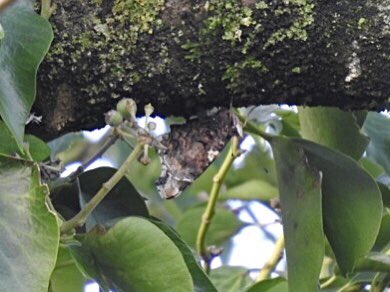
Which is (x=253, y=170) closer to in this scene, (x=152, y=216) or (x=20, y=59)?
(x=152, y=216)

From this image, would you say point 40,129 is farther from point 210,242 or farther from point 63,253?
point 210,242

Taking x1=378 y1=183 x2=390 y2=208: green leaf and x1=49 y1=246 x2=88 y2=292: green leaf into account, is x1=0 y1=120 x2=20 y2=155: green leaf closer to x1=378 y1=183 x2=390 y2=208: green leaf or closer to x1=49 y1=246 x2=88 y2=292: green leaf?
x1=49 y1=246 x2=88 y2=292: green leaf

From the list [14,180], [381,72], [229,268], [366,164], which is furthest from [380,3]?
[366,164]

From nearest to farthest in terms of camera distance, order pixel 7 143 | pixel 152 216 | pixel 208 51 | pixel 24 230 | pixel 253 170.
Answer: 1. pixel 24 230
2. pixel 7 143
3. pixel 208 51
4. pixel 152 216
5. pixel 253 170

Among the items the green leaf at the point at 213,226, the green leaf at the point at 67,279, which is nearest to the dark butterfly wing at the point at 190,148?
the green leaf at the point at 67,279

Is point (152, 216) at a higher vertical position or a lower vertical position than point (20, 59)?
lower

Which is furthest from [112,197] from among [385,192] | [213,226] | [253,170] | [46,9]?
[253,170]

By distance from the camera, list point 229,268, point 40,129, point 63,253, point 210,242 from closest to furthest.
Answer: point 63,253 < point 40,129 < point 229,268 < point 210,242
